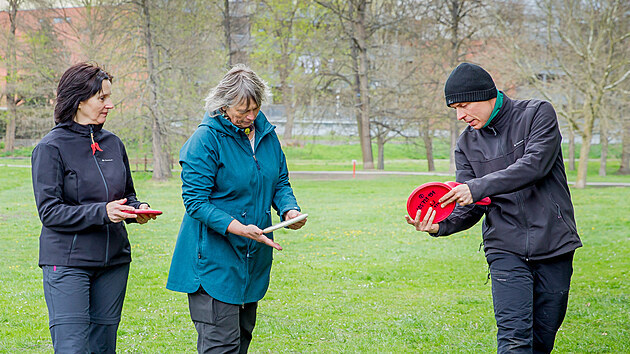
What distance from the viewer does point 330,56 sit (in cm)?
3506

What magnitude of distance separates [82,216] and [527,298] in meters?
2.56

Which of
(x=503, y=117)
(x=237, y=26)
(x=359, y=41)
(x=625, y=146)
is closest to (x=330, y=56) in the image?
(x=359, y=41)

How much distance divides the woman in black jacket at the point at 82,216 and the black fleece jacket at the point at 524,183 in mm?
2079

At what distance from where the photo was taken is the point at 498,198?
13.2 ft

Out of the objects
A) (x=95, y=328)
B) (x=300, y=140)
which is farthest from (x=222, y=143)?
(x=300, y=140)

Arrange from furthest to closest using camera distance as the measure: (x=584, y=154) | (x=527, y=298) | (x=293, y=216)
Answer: (x=584, y=154) < (x=293, y=216) < (x=527, y=298)

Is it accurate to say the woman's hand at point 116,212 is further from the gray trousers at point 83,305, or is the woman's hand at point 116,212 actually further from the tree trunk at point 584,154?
the tree trunk at point 584,154

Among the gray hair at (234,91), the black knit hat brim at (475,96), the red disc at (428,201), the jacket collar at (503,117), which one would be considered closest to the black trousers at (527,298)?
the red disc at (428,201)

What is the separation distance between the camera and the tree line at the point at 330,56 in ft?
87.8

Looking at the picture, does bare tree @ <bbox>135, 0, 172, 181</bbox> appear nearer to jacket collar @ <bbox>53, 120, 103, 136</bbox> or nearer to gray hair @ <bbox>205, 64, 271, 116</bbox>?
jacket collar @ <bbox>53, 120, 103, 136</bbox>

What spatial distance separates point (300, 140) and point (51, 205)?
4593 cm

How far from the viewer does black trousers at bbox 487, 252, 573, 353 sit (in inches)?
152

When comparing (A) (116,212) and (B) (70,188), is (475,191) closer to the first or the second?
(A) (116,212)

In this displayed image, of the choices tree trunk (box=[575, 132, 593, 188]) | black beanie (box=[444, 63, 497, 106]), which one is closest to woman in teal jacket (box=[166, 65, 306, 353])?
black beanie (box=[444, 63, 497, 106])
